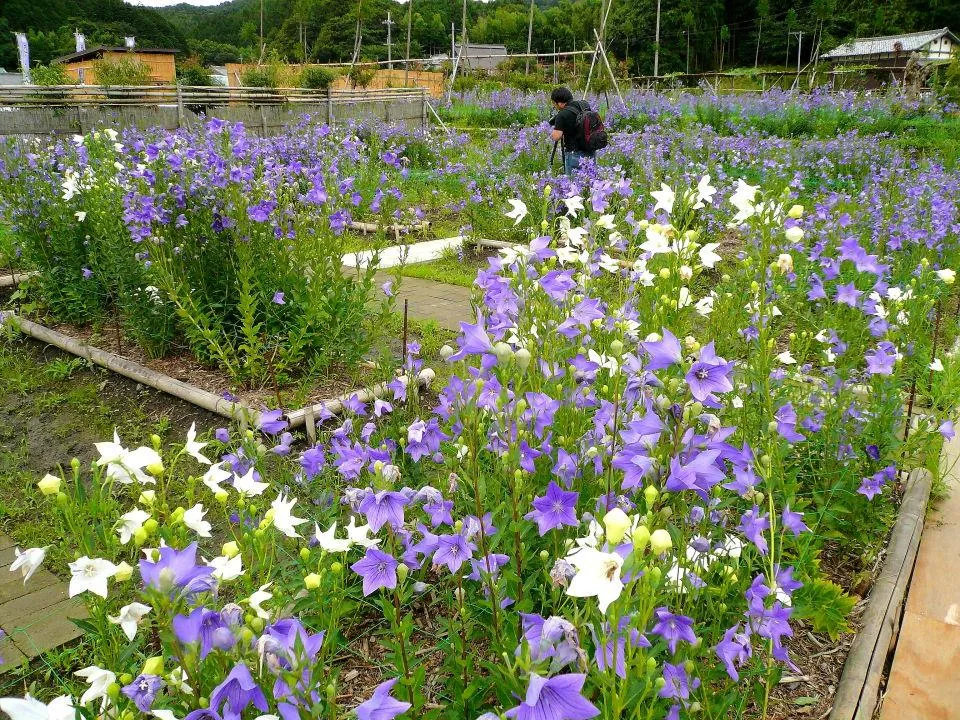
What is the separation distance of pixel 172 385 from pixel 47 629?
1.80m

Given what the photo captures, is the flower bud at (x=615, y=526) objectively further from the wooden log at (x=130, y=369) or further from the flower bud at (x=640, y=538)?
the wooden log at (x=130, y=369)

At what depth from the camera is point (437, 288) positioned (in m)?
6.27

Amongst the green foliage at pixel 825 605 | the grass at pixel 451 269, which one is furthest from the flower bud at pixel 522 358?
the grass at pixel 451 269

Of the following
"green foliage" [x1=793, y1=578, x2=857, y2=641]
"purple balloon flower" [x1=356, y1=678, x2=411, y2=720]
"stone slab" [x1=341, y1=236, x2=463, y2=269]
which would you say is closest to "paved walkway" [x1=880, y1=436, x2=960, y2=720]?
"green foliage" [x1=793, y1=578, x2=857, y2=641]

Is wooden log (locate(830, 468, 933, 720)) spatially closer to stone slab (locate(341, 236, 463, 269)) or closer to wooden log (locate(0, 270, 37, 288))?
stone slab (locate(341, 236, 463, 269))

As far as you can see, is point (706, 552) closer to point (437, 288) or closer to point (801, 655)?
point (801, 655)

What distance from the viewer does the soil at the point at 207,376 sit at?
12.7 feet

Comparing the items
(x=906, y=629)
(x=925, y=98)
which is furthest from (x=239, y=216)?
(x=925, y=98)

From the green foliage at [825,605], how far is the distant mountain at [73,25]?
57.2 metres

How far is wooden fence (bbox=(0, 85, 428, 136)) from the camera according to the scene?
386 inches

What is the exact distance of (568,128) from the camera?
305 inches

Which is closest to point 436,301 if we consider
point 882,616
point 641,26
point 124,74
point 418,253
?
point 418,253

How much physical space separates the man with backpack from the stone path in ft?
20.7

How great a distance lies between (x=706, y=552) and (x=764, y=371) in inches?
32.2
